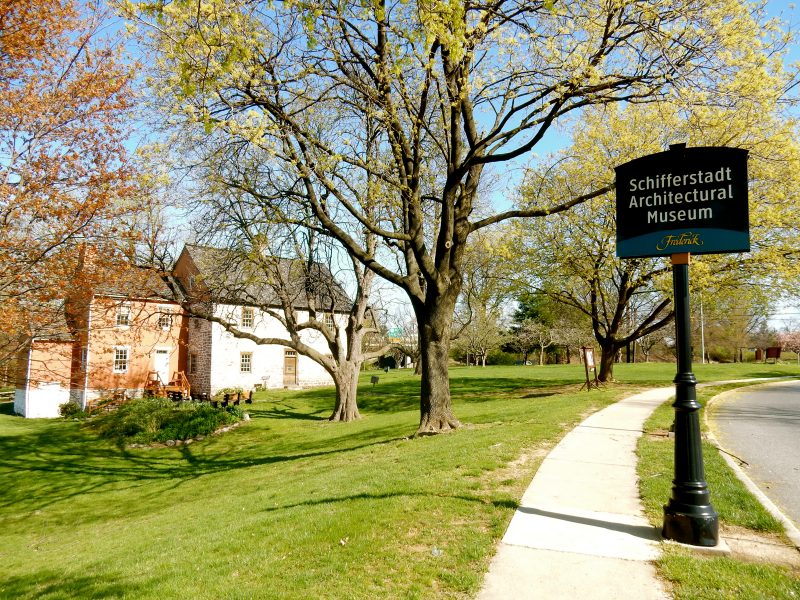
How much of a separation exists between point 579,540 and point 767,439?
8027 millimetres

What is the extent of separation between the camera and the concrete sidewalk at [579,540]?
3900mm

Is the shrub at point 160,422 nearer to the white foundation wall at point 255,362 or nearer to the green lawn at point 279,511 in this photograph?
the green lawn at point 279,511

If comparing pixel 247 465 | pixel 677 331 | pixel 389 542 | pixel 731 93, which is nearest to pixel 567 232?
pixel 731 93

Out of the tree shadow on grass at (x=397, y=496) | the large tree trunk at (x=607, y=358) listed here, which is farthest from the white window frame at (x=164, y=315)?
the large tree trunk at (x=607, y=358)

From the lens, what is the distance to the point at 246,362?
35.0m

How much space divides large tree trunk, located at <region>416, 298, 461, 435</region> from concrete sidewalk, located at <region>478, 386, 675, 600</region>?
4179 millimetres

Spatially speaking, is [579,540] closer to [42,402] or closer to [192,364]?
[42,402]

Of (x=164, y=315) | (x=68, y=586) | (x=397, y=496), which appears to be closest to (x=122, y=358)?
(x=164, y=315)

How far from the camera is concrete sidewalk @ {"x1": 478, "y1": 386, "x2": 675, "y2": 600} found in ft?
12.8

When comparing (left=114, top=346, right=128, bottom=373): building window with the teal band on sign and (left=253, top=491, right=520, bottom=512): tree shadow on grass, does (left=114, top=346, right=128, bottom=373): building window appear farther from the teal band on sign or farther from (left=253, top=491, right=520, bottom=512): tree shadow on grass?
the teal band on sign

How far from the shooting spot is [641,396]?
17.9 metres

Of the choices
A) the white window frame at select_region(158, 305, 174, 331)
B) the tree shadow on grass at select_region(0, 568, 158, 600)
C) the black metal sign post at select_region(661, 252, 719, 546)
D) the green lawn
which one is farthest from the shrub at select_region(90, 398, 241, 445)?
the black metal sign post at select_region(661, 252, 719, 546)

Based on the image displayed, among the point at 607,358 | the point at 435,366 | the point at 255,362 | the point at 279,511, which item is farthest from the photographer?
the point at 255,362

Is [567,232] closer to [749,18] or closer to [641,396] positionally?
[641,396]
